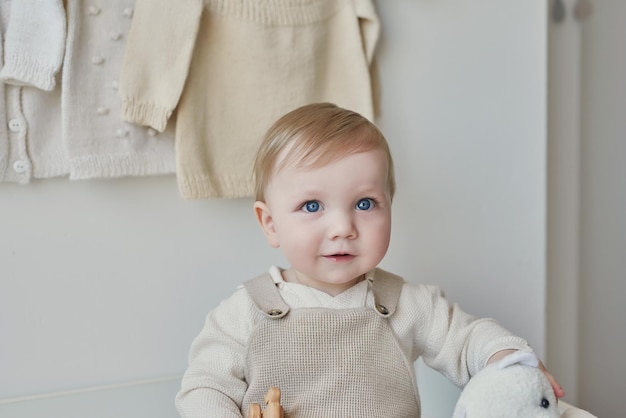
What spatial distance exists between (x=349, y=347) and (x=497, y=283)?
60 cm

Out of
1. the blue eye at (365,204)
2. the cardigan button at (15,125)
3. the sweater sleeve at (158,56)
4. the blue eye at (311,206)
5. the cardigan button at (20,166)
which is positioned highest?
the sweater sleeve at (158,56)

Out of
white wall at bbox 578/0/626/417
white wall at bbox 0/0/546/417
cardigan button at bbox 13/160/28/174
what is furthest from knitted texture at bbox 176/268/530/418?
white wall at bbox 578/0/626/417

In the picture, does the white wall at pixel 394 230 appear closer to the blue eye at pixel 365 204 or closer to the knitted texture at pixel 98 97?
the knitted texture at pixel 98 97

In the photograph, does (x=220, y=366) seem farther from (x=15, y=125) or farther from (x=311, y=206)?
(x=15, y=125)

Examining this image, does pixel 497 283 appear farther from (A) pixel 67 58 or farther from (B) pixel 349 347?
(A) pixel 67 58

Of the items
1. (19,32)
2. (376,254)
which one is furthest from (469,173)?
(19,32)

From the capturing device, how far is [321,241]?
101cm

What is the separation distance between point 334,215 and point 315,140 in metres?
0.10

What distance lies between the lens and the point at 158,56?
4.01 ft

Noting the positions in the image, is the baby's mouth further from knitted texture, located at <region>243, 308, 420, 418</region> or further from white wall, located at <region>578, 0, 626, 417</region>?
white wall, located at <region>578, 0, 626, 417</region>

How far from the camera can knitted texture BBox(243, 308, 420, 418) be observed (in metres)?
1.01

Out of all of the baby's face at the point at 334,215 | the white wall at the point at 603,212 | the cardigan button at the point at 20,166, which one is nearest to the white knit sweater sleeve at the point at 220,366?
the baby's face at the point at 334,215

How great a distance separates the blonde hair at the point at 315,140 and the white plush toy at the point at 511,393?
0.29 metres

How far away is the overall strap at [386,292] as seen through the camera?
3.53ft
